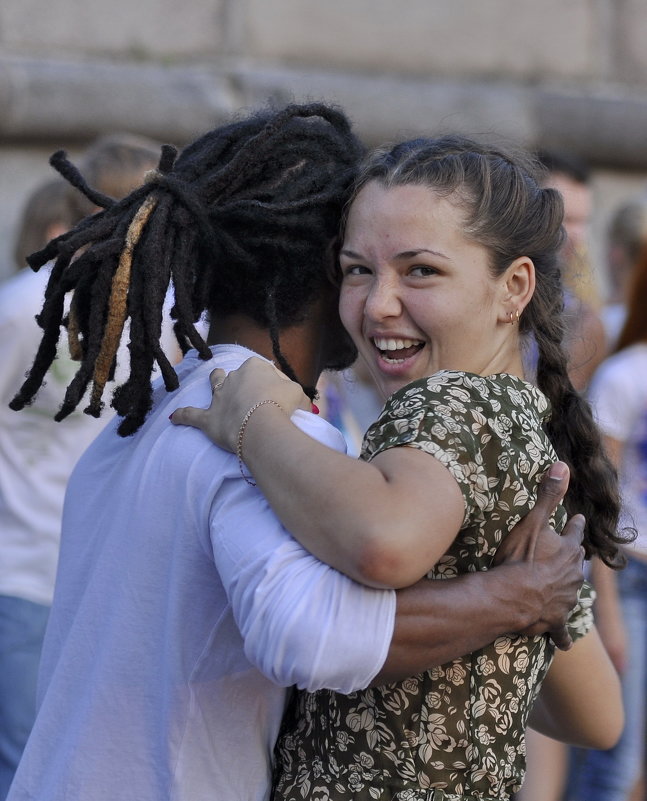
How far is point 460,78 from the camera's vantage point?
6.65 m

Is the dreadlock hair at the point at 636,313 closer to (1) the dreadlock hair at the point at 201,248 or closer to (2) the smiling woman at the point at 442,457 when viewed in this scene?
(2) the smiling woman at the point at 442,457

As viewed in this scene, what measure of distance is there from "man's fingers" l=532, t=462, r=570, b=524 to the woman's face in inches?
11.1

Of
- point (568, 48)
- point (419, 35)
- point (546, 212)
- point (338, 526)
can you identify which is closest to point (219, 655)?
point (338, 526)

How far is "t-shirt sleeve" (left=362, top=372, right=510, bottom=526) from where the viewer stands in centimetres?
172

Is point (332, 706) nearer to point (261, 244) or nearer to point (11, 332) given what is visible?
point (261, 244)

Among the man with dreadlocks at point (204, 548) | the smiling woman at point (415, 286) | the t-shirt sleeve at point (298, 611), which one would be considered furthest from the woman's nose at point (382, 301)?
the t-shirt sleeve at point (298, 611)

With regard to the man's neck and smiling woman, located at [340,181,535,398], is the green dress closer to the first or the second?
smiling woman, located at [340,181,535,398]

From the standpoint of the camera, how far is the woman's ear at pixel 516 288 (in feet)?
6.99

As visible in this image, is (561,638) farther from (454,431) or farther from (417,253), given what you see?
(417,253)

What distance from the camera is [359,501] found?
1.62 meters

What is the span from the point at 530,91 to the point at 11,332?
4031 millimetres

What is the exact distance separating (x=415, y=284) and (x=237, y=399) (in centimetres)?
41

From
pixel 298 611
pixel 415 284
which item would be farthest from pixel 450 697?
→ pixel 415 284

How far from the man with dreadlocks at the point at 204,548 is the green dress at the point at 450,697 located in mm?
59
